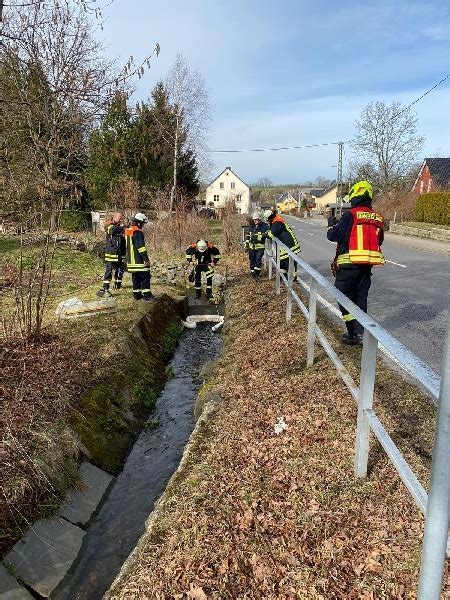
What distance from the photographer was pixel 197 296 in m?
12.4

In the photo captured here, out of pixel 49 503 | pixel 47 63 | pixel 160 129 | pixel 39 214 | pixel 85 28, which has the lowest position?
pixel 49 503

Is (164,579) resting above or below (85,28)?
below

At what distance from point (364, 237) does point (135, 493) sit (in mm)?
3708

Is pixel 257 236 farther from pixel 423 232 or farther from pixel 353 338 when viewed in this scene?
pixel 423 232

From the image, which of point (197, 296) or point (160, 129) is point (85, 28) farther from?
point (160, 129)

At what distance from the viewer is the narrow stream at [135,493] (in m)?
3.71

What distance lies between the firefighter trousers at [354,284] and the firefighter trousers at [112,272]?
5.94 metres

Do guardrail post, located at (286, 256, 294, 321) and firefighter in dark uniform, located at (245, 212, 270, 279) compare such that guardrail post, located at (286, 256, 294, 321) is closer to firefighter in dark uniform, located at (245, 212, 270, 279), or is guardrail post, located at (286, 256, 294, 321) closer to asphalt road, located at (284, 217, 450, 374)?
asphalt road, located at (284, 217, 450, 374)

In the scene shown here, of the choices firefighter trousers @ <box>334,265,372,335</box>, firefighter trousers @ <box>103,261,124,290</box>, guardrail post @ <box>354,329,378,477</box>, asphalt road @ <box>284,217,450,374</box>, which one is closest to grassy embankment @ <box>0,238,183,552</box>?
firefighter trousers @ <box>103,261,124,290</box>

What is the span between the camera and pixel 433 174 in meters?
42.5

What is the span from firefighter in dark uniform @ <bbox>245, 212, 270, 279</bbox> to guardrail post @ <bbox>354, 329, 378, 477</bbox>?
26.8 feet

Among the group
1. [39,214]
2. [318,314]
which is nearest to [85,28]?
[39,214]

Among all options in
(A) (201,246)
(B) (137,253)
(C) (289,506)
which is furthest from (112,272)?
(C) (289,506)

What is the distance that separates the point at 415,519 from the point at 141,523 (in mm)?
2604
